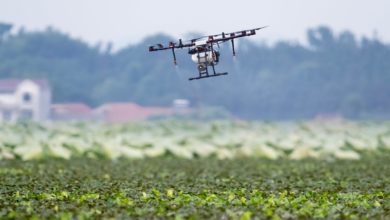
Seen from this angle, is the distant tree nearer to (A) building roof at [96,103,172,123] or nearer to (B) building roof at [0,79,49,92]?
(B) building roof at [0,79,49,92]

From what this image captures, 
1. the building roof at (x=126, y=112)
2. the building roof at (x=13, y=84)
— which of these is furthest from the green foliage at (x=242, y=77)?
the building roof at (x=126, y=112)

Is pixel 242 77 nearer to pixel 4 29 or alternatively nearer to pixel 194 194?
pixel 4 29

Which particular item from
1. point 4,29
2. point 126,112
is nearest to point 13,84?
point 126,112

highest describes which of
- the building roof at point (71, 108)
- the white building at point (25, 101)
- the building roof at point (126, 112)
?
the white building at point (25, 101)

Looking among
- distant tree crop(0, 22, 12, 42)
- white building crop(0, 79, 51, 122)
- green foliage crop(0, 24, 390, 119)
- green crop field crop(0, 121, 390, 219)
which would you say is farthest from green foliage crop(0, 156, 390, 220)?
distant tree crop(0, 22, 12, 42)

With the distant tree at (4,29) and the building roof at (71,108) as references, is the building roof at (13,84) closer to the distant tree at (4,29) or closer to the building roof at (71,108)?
the building roof at (71,108)

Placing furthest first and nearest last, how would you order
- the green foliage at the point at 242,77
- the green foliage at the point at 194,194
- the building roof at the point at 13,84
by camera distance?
the green foliage at the point at 242,77 → the building roof at the point at 13,84 → the green foliage at the point at 194,194
